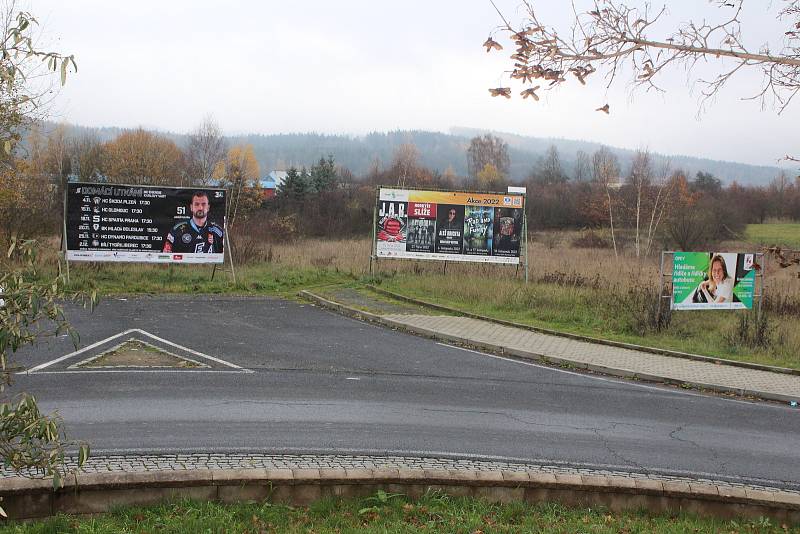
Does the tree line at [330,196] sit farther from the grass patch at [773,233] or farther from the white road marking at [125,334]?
the white road marking at [125,334]

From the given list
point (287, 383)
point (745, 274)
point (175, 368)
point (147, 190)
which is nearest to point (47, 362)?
point (175, 368)

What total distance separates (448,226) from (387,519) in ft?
61.1

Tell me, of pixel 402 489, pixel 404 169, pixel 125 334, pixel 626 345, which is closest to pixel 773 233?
pixel 404 169

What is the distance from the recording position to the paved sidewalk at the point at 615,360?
481 inches

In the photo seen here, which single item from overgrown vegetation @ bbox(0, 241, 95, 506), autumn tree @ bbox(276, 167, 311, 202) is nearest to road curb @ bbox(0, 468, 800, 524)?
overgrown vegetation @ bbox(0, 241, 95, 506)

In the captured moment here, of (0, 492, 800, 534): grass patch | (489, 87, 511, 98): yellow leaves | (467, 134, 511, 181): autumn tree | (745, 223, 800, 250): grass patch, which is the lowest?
(0, 492, 800, 534): grass patch

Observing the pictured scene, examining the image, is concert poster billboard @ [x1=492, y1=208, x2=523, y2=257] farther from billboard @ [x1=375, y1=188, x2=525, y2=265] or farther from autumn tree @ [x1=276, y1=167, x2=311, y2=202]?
autumn tree @ [x1=276, y1=167, x2=311, y2=202]

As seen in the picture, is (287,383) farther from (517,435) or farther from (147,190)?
(147,190)

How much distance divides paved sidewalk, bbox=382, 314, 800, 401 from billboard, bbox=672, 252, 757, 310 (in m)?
2.91

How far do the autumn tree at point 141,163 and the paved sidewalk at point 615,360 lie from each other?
4351 cm

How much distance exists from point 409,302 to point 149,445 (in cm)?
1311

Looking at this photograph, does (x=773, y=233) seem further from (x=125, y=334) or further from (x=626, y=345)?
(x=125, y=334)

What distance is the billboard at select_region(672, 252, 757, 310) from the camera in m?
16.8

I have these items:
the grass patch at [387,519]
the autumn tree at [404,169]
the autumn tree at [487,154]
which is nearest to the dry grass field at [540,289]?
the grass patch at [387,519]
